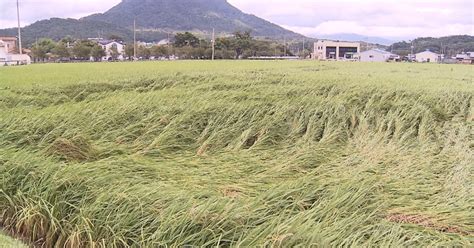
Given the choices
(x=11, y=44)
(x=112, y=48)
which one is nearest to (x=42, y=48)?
(x=11, y=44)

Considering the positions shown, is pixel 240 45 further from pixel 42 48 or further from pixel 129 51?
pixel 42 48

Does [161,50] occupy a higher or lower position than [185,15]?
lower

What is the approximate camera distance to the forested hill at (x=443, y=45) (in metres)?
21.0

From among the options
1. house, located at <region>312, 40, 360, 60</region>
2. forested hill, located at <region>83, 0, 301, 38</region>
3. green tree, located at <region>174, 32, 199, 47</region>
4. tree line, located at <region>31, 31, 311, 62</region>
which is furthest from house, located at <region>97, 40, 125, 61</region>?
house, located at <region>312, 40, 360, 60</region>

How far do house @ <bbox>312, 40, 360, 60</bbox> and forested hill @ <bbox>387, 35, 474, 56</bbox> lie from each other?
5.19 m

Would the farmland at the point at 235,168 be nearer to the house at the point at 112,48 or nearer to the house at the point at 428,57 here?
the house at the point at 112,48

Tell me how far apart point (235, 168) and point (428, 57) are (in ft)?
121

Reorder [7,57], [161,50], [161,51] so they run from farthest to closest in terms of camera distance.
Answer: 1. [161,50]
2. [161,51]
3. [7,57]

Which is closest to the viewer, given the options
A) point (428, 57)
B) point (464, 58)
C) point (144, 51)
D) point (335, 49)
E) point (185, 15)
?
point (464, 58)

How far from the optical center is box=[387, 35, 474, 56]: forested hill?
68.8 feet

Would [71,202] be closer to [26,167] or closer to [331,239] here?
[26,167]

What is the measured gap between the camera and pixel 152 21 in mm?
41688

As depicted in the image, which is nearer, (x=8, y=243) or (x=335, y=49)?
(x=8, y=243)

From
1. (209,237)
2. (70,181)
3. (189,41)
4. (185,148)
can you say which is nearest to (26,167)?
(70,181)
